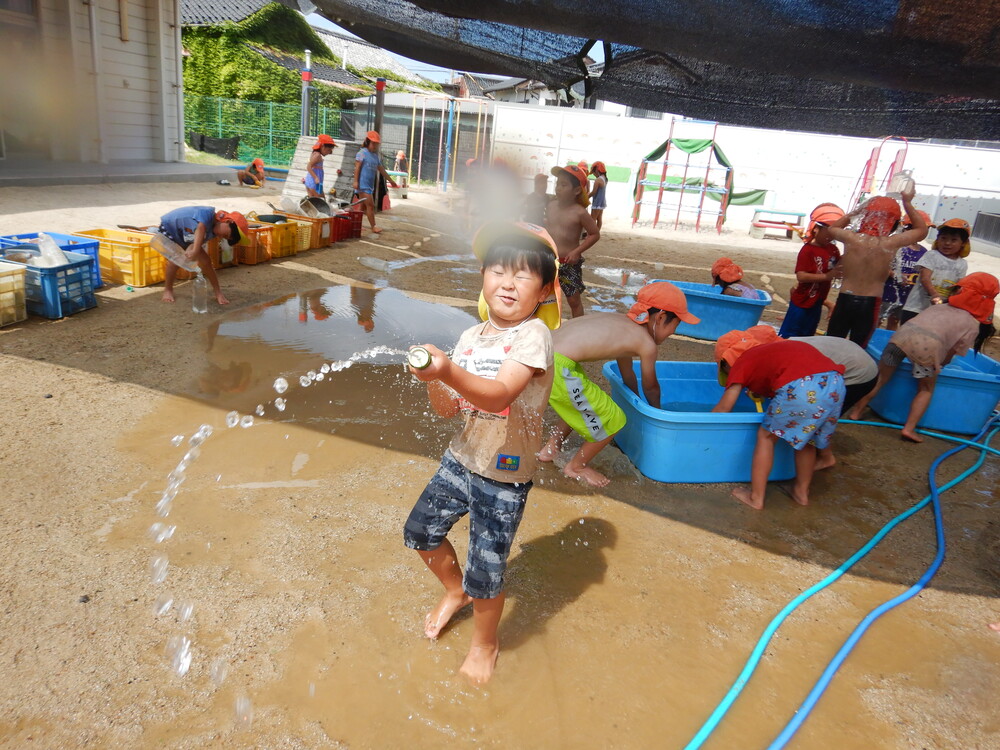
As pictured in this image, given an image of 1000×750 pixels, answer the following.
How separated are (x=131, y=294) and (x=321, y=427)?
3.43 metres

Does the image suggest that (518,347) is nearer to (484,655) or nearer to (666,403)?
(484,655)

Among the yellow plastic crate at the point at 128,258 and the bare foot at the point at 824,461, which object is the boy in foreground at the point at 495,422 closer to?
the bare foot at the point at 824,461

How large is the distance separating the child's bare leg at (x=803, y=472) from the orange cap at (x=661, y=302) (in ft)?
3.55

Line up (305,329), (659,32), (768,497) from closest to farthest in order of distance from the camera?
(659,32) < (768,497) < (305,329)

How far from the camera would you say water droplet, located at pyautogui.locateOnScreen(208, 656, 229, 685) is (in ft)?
7.14

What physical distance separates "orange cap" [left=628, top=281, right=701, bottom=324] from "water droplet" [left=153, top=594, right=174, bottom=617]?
106 inches

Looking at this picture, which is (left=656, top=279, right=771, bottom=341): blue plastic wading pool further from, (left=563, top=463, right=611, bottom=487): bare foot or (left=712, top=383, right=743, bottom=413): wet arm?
(left=563, top=463, right=611, bottom=487): bare foot

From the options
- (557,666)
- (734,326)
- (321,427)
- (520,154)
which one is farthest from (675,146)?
(557,666)

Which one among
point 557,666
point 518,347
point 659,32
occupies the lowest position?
point 557,666

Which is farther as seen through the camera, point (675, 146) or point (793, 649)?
point (675, 146)

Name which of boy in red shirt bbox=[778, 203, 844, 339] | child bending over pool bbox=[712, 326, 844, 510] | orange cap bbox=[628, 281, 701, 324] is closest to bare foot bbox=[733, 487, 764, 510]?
child bending over pool bbox=[712, 326, 844, 510]

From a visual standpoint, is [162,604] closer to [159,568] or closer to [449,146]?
[159,568]

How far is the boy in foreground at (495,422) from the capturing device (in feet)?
6.34

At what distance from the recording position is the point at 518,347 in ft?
6.23
